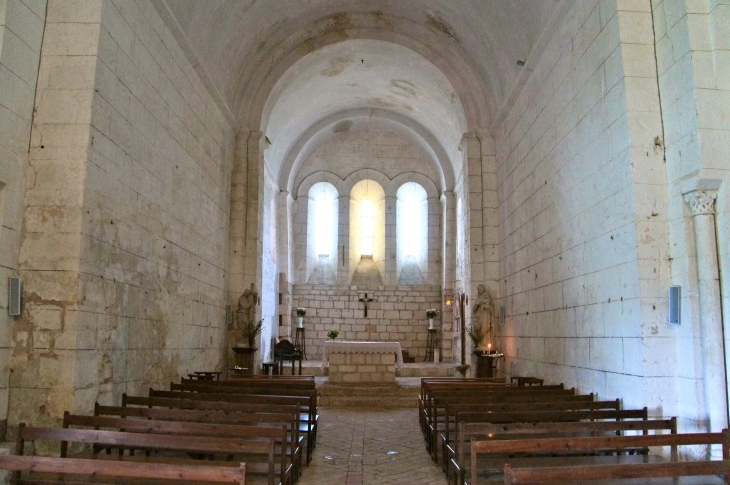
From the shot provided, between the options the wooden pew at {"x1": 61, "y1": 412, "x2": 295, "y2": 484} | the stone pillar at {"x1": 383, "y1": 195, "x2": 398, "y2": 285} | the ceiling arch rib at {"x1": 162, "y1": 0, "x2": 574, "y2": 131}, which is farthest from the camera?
the stone pillar at {"x1": 383, "y1": 195, "x2": 398, "y2": 285}

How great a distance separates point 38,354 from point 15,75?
2.72 m

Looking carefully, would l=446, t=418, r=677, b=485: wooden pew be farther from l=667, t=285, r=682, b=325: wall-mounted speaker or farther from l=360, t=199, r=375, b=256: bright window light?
l=360, t=199, r=375, b=256: bright window light

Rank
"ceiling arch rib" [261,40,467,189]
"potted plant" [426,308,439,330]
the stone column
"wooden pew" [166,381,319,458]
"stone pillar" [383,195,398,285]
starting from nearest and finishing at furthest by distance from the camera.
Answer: the stone column < "wooden pew" [166,381,319,458] < "ceiling arch rib" [261,40,467,189] < "potted plant" [426,308,439,330] < "stone pillar" [383,195,398,285]

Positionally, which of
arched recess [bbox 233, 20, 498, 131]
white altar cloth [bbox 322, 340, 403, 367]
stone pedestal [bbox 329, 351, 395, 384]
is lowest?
stone pedestal [bbox 329, 351, 395, 384]

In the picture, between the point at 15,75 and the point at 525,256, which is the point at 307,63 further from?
the point at 15,75

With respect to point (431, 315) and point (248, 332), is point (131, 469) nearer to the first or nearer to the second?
point (248, 332)

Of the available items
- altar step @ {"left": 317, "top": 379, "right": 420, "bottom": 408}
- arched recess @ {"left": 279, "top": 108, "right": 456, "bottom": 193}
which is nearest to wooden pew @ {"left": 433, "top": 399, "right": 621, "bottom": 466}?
altar step @ {"left": 317, "top": 379, "right": 420, "bottom": 408}

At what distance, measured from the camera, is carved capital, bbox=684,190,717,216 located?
5.64 m

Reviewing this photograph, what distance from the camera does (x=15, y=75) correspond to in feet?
18.8

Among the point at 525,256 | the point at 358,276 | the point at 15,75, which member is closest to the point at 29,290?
the point at 15,75

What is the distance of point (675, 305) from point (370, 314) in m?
13.2

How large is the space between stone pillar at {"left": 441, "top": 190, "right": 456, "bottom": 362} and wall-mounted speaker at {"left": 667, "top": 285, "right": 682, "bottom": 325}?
40.0 ft

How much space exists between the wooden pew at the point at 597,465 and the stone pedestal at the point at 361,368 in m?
7.39

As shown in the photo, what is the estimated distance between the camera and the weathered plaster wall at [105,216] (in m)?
5.76
